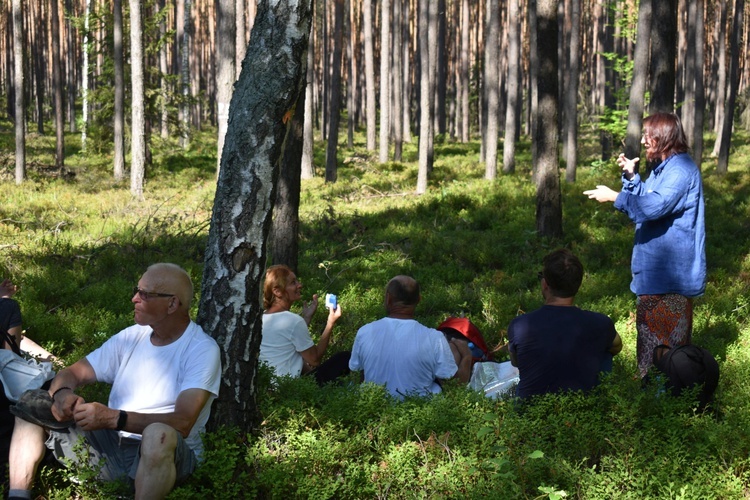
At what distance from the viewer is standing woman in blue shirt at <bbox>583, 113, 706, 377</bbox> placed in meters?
5.38

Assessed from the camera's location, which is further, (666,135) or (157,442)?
(666,135)

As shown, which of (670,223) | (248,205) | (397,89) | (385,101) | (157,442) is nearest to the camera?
(157,442)

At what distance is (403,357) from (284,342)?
106 cm

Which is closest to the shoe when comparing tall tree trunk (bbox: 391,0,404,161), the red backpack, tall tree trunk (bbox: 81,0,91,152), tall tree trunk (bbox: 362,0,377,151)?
the red backpack

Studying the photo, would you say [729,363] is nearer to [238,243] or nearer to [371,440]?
[371,440]

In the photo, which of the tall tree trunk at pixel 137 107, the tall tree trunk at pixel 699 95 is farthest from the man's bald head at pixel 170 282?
the tall tree trunk at pixel 699 95

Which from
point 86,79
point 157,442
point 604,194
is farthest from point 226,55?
point 86,79

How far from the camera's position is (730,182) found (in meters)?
17.9

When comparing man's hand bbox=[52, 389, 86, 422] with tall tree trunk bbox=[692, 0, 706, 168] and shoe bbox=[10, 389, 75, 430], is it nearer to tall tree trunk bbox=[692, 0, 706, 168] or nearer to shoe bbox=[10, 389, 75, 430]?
shoe bbox=[10, 389, 75, 430]

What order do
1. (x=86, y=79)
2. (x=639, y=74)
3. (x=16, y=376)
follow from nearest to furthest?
(x=16, y=376)
(x=639, y=74)
(x=86, y=79)

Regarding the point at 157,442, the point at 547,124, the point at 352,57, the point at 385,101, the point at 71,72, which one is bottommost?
the point at 157,442

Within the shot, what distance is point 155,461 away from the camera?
3961mm

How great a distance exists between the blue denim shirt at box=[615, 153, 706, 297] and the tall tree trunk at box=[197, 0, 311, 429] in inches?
95.2

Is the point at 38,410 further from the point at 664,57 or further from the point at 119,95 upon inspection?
the point at 119,95
